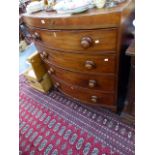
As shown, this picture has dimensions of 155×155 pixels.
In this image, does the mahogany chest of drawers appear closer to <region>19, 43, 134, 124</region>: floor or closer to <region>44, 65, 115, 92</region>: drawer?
<region>44, 65, 115, 92</region>: drawer

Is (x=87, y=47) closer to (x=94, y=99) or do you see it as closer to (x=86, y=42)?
(x=86, y=42)

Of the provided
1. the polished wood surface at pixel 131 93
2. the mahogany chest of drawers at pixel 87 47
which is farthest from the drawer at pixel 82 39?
the polished wood surface at pixel 131 93

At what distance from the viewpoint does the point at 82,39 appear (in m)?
1.08

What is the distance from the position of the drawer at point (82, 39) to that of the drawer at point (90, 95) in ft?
1.46

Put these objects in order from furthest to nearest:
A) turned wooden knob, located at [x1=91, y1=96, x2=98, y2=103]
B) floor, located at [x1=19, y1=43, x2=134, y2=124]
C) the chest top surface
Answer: floor, located at [x1=19, y1=43, x2=134, y2=124], turned wooden knob, located at [x1=91, y1=96, x2=98, y2=103], the chest top surface

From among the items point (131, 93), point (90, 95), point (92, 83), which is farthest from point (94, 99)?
point (131, 93)

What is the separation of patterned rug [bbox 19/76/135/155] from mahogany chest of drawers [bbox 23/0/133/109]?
0.16 m

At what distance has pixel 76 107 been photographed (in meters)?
1.74

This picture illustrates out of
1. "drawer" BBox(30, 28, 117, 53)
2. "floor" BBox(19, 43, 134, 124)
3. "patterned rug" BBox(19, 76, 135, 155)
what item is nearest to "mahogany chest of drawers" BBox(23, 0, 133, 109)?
"drawer" BBox(30, 28, 117, 53)

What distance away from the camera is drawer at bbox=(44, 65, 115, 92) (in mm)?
1262

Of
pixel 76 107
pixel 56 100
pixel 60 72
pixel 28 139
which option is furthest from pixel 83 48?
pixel 28 139

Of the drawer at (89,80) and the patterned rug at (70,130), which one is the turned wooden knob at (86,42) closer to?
the drawer at (89,80)

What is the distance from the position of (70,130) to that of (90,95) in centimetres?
39
